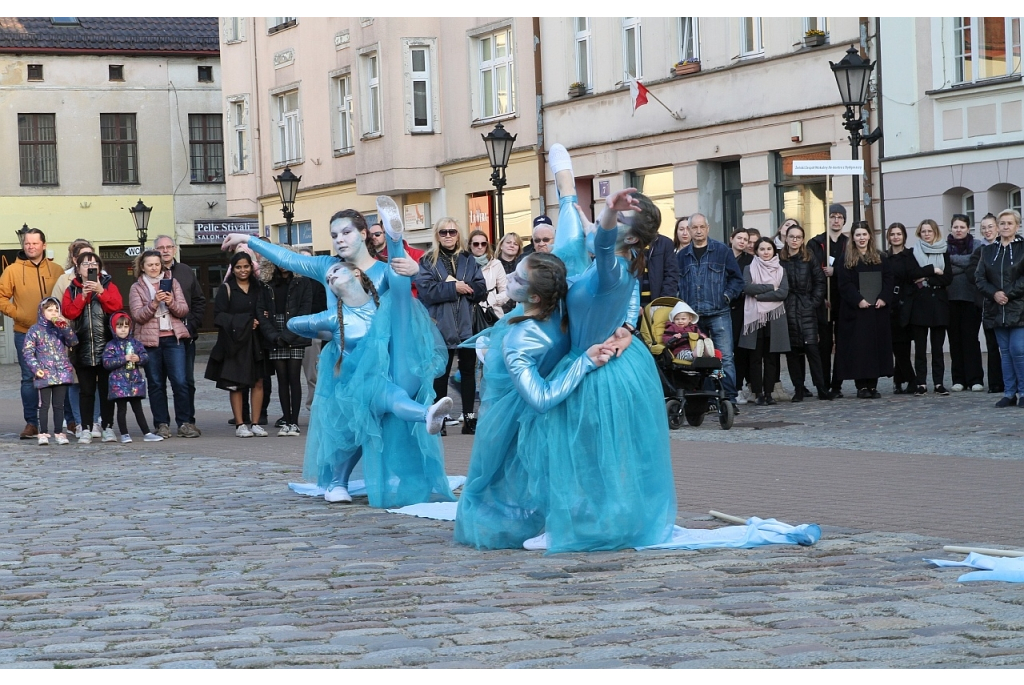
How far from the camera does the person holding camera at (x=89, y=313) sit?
596 inches

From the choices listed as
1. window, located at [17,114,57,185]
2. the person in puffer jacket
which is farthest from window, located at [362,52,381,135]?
the person in puffer jacket

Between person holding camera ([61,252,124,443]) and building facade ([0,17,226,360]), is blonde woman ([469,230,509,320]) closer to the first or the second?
person holding camera ([61,252,124,443])

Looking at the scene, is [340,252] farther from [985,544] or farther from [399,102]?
[399,102]

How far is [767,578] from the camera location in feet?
21.4

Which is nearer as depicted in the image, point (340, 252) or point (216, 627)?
point (216, 627)

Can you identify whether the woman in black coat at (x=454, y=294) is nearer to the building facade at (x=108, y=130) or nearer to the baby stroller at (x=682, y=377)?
the baby stroller at (x=682, y=377)

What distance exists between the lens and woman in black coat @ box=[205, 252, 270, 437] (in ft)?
51.0

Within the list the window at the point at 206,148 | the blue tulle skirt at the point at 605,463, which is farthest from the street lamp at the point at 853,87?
the window at the point at 206,148

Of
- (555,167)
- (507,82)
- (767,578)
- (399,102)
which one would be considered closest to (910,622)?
(767,578)

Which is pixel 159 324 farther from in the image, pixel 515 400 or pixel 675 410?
pixel 515 400

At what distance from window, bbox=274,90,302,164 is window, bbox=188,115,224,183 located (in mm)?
7621

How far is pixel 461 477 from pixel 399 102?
24551 mm

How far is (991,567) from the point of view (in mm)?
6457

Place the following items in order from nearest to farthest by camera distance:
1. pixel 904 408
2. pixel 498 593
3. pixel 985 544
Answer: pixel 498 593 → pixel 985 544 → pixel 904 408
